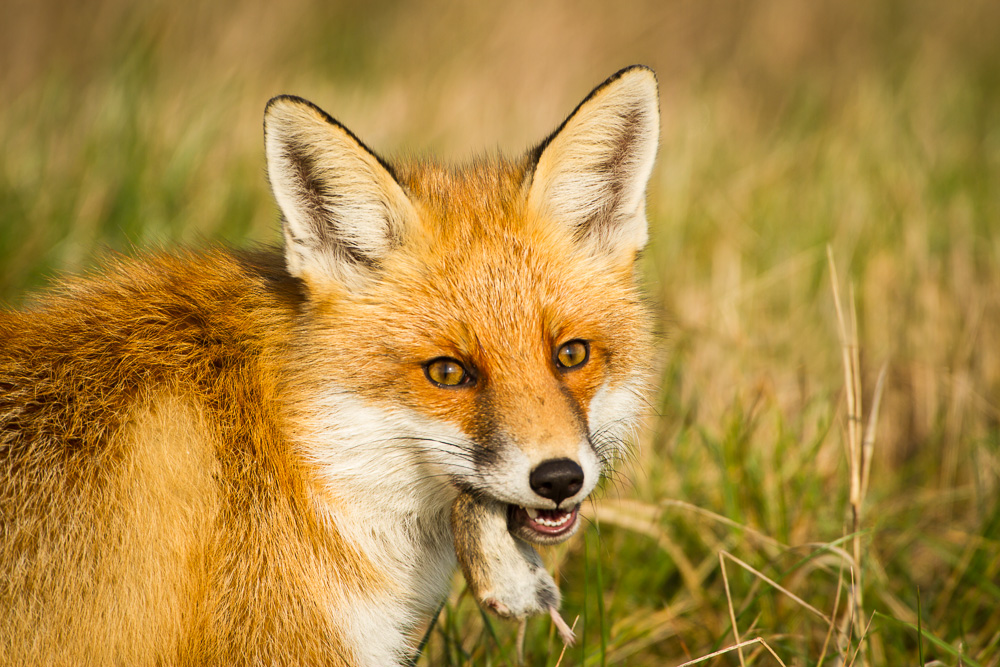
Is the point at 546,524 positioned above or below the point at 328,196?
below

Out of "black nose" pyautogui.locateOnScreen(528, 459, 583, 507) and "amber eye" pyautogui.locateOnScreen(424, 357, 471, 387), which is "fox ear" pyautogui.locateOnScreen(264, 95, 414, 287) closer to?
"amber eye" pyautogui.locateOnScreen(424, 357, 471, 387)

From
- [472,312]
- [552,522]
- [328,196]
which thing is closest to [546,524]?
[552,522]

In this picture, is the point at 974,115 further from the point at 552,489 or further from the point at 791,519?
the point at 552,489

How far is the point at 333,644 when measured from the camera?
8.41 ft

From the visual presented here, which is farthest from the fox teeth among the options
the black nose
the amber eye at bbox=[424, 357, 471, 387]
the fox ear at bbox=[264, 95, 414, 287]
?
the fox ear at bbox=[264, 95, 414, 287]

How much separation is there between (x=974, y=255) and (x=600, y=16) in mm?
6937

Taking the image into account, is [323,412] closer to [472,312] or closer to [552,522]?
[472,312]

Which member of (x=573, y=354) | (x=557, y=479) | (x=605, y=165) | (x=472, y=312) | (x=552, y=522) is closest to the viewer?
(x=557, y=479)

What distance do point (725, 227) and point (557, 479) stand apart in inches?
201

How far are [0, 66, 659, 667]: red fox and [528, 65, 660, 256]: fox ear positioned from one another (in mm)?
14

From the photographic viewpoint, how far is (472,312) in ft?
9.19

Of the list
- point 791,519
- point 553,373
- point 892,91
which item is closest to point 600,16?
point 892,91

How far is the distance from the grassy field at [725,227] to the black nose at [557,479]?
32.1 inches

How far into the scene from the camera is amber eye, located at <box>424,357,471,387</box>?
108 inches
